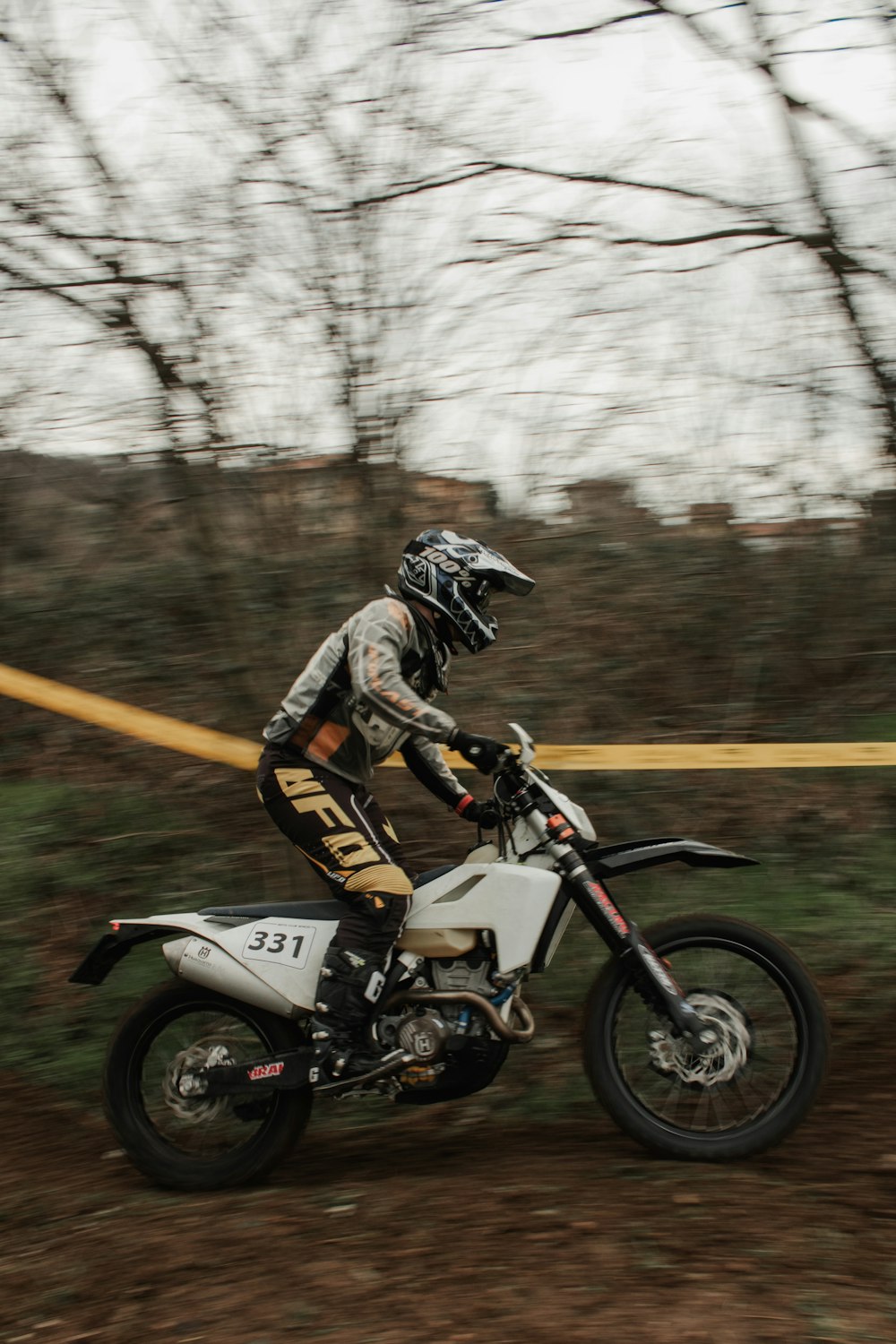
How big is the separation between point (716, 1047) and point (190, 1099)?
1.98m

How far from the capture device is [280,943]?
4.50m

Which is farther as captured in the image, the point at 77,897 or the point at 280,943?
the point at 77,897

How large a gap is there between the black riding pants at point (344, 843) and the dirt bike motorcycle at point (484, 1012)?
0.13 metres

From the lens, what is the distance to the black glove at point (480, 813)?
4.60 m

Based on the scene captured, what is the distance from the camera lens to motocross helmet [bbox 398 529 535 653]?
4453mm

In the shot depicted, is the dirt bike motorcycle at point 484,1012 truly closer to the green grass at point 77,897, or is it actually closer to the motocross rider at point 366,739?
the motocross rider at point 366,739

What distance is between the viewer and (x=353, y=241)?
252 inches

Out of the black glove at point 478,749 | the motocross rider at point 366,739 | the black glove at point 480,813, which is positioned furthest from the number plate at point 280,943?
the black glove at point 478,749

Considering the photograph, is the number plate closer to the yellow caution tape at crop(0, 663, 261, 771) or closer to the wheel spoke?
the wheel spoke

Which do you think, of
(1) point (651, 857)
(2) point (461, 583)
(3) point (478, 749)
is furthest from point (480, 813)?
(2) point (461, 583)

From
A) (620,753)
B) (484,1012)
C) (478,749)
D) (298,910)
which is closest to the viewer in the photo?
(478,749)

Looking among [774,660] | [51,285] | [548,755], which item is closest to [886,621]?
[774,660]

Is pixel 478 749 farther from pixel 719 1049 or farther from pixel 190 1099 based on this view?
pixel 190 1099

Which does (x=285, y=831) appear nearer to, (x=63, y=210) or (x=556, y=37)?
(x=63, y=210)
